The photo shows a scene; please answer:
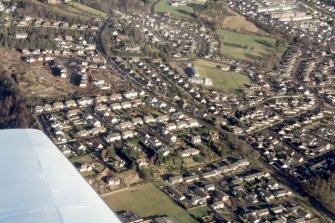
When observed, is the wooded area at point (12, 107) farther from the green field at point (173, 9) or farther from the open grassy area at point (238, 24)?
the open grassy area at point (238, 24)

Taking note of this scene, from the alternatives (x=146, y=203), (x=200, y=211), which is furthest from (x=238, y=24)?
(x=146, y=203)

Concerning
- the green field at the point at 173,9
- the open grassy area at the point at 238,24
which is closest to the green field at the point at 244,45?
the open grassy area at the point at 238,24

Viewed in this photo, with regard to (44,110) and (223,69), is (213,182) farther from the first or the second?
(223,69)

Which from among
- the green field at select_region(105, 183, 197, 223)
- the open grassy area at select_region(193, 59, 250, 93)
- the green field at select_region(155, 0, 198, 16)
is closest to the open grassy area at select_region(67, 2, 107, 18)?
the green field at select_region(155, 0, 198, 16)

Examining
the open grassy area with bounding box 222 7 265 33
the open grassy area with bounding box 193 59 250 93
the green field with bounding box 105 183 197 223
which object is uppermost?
the open grassy area with bounding box 222 7 265 33

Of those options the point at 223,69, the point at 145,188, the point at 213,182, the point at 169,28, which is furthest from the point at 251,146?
the point at 169,28

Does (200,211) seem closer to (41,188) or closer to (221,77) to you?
(41,188)

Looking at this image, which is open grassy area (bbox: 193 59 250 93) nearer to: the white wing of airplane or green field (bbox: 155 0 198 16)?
green field (bbox: 155 0 198 16)
